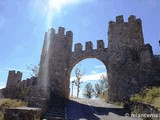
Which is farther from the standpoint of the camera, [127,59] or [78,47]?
[78,47]

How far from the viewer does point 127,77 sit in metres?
13.4

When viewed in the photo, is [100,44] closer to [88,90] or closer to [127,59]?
[127,59]

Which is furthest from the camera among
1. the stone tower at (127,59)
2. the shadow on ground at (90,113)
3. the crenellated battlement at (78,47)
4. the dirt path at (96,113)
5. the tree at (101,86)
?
the tree at (101,86)

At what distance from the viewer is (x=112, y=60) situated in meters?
14.8

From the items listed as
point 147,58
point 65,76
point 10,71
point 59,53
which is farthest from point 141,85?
point 10,71

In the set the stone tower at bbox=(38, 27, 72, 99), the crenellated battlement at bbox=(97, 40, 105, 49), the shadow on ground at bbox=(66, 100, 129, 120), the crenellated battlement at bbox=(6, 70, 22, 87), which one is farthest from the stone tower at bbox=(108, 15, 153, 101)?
the crenellated battlement at bbox=(6, 70, 22, 87)

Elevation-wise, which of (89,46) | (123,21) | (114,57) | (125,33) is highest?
(123,21)

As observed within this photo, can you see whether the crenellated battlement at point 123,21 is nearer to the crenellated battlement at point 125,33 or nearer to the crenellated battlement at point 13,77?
the crenellated battlement at point 125,33

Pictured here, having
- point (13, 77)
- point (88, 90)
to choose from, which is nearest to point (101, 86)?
point (88, 90)

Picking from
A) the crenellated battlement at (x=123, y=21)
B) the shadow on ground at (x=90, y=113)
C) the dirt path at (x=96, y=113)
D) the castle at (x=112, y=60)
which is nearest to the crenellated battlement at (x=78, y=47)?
the castle at (x=112, y=60)

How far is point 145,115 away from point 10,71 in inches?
973

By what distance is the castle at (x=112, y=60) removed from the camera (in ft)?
42.7

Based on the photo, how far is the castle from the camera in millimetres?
13023

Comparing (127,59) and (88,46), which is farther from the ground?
(88,46)
